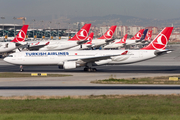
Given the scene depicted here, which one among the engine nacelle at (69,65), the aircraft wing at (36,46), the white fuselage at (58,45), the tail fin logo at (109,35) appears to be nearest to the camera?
the engine nacelle at (69,65)

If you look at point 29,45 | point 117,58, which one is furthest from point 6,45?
point 117,58

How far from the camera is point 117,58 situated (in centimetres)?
5094

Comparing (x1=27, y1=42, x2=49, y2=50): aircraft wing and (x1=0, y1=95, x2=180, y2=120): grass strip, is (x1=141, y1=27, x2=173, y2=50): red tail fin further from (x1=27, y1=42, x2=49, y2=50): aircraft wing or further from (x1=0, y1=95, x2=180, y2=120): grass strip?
→ (x1=27, y1=42, x2=49, y2=50): aircraft wing

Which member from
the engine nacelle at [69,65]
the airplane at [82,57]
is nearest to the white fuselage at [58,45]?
the airplane at [82,57]

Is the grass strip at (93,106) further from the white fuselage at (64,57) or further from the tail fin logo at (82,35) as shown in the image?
the tail fin logo at (82,35)

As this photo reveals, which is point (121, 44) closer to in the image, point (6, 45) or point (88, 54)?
point (6, 45)

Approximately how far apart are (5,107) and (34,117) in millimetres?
4844

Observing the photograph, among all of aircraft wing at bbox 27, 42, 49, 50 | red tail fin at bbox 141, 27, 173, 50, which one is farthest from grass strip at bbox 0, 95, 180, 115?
aircraft wing at bbox 27, 42, 49, 50

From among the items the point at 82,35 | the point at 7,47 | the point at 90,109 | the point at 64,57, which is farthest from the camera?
the point at 82,35

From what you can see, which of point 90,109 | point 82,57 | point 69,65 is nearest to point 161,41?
point 82,57

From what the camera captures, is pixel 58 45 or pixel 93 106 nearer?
pixel 93 106

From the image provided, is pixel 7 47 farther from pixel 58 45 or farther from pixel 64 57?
pixel 64 57

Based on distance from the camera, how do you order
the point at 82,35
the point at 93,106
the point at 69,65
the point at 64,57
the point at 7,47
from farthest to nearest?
the point at 82,35
the point at 7,47
the point at 64,57
the point at 69,65
the point at 93,106

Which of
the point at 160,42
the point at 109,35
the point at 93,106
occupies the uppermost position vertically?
the point at 160,42
